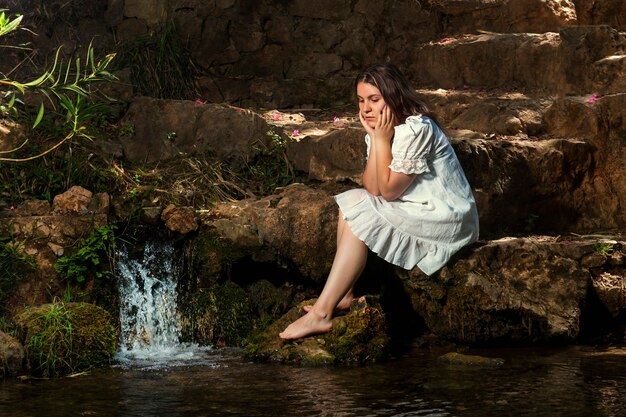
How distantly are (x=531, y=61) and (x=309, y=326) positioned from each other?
4.18m

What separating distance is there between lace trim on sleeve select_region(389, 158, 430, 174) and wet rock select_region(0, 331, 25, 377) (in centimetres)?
247

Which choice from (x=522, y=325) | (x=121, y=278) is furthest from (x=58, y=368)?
(x=522, y=325)

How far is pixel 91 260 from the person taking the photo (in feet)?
22.3

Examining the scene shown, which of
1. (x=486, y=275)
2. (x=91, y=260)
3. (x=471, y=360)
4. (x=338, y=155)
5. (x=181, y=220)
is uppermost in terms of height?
(x=338, y=155)

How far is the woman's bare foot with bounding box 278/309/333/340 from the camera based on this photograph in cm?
600

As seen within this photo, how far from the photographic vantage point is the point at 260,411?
15.3ft

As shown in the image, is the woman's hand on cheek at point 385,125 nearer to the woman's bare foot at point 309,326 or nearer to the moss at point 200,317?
the woman's bare foot at point 309,326

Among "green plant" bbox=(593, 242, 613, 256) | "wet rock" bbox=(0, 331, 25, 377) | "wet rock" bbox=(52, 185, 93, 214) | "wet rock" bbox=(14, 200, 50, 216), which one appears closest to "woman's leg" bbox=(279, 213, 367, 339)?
"wet rock" bbox=(0, 331, 25, 377)

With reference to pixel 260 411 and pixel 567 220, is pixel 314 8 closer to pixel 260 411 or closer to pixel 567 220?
pixel 567 220

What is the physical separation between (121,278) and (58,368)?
120cm

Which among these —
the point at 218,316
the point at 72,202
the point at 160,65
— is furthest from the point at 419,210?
the point at 160,65

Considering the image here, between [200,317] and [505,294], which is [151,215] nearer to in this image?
[200,317]

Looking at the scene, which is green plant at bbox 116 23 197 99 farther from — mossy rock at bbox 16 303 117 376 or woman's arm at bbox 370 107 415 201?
woman's arm at bbox 370 107 415 201

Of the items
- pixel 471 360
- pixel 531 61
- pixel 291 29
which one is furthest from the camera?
pixel 291 29
